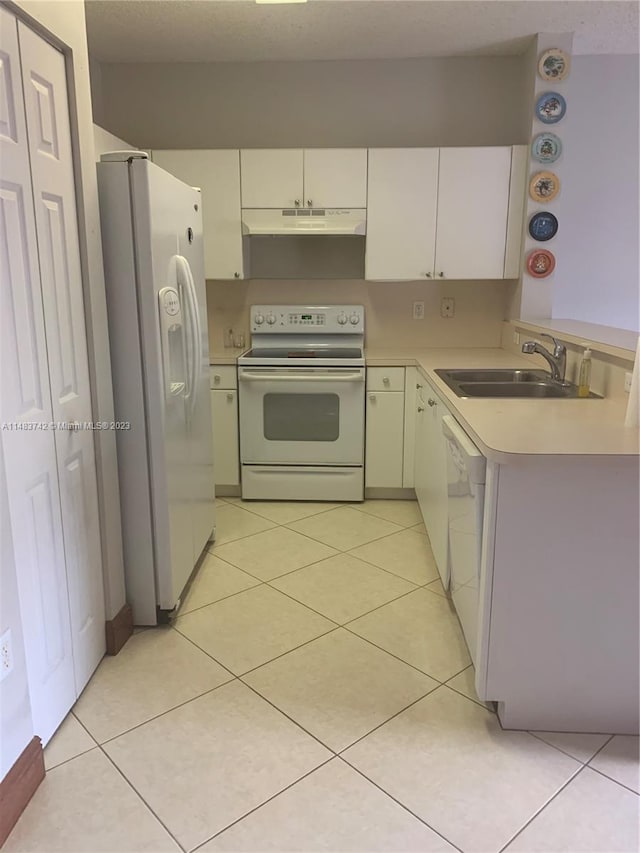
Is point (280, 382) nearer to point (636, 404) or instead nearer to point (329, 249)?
point (329, 249)

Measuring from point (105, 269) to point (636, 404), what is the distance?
1.80 m

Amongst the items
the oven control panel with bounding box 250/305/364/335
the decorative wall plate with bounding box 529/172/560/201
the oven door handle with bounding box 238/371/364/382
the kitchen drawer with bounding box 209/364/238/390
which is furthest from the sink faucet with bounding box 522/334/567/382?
the kitchen drawer with bounding box 209/364/238/390

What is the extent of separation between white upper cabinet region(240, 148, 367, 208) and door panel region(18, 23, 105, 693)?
1.81m

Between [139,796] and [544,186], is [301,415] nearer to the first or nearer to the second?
[544,186]

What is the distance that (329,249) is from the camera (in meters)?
3.86

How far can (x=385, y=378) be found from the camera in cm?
354

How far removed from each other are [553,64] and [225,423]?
2.67m

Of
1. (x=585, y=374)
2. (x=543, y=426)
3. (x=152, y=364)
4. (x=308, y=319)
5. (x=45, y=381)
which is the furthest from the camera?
(x=308, y=319)

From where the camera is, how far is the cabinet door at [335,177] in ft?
11.5

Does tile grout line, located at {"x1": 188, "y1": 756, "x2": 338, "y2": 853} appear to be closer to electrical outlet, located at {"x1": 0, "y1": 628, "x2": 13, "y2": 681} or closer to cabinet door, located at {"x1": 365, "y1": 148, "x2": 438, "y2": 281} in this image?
electrical outlet, located at {"x1": 0, "y1": 628, "x2": 13, "y2": 681}

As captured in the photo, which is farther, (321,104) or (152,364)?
(321,104)

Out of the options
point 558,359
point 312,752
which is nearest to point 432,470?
point 558,359

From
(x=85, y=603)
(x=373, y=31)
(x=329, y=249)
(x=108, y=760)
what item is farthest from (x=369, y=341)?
(x=108, y=760)

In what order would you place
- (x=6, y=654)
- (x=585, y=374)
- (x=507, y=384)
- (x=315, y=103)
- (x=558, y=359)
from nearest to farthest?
1. (x=6, y=654)
2. (x=585, y=374)
3. (x=558, y=359)
4. (x=507, y=384)
5. (x=315, y=103)
